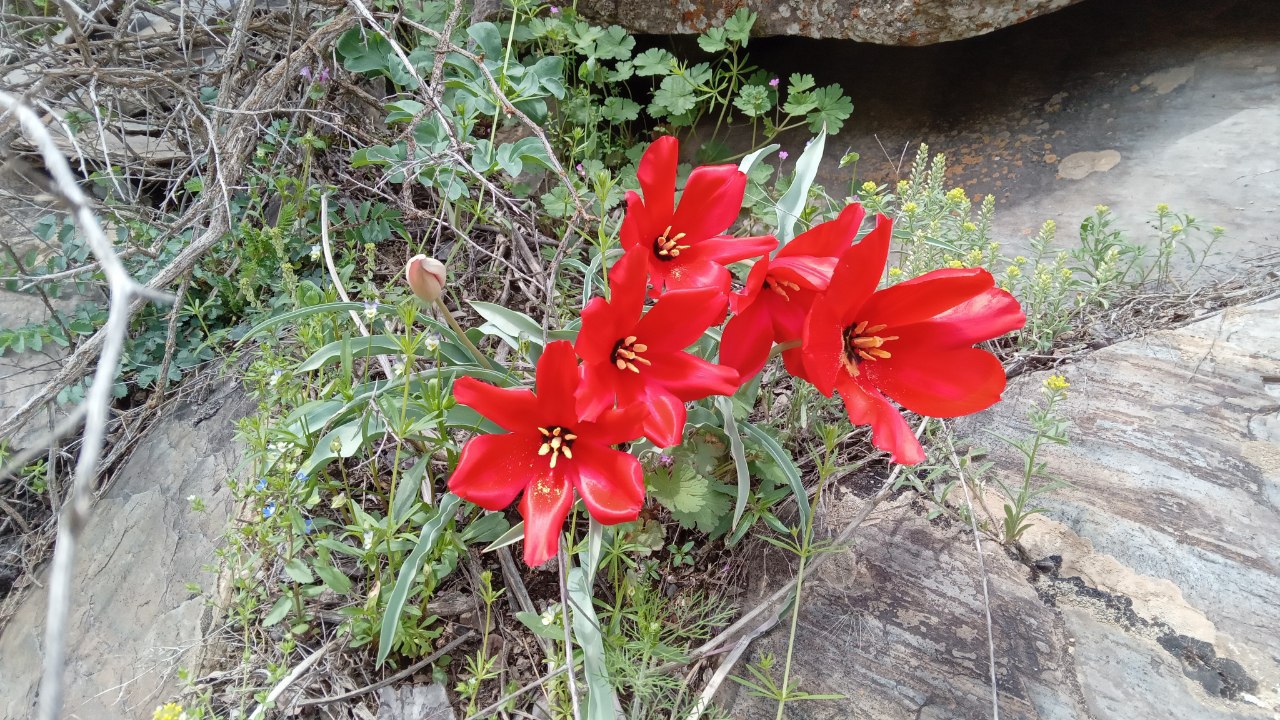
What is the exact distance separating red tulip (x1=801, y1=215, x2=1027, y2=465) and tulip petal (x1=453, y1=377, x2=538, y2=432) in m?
0.41

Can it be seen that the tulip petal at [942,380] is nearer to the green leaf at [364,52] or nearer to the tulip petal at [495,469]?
the tulip petal at [495,469]

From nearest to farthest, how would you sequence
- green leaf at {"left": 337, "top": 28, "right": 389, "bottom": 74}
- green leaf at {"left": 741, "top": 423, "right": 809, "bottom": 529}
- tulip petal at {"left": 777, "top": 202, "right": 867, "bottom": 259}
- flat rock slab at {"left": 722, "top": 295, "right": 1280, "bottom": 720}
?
1. tulip petal at {"left": 777, "top": 202, "right": 867, "bottom": 259}
2. flat rock slab at {"left": 722, "top": 295, "right": 1280, "bottom": 720}
3. green leaf at {"left": 741, "top": 423, "right": 809, "bottom": 529}
4. green leaf at {"left": 337, "top": 28, "right": 389, "bottom": 74}

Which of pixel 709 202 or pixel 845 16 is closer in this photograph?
pixel 709 202

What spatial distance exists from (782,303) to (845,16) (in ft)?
5.57

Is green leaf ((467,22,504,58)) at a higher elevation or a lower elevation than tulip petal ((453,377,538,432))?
higher

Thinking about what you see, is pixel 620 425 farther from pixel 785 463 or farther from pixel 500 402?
pixel 785 463

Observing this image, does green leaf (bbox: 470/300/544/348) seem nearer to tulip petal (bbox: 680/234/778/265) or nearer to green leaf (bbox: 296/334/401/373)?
green leaf (bbox: 296/334/401/373)

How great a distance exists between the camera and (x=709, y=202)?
4.14 ft

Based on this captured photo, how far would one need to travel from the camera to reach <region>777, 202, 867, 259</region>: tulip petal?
1116 millimetres

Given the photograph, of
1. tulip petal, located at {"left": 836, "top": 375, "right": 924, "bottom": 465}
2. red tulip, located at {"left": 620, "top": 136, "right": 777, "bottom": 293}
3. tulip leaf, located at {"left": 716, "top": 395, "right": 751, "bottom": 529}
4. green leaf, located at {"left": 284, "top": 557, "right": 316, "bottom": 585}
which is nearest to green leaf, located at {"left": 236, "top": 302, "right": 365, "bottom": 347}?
green leaf, located at {"left": 284, "top": 557, "right": 316, "bottom": 585}

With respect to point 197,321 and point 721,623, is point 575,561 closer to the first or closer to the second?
point 721,623

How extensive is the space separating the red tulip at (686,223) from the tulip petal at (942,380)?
0.28 m

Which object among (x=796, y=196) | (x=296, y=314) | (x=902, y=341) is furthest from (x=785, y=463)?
(x=296, y=314)

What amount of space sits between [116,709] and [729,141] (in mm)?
2604
